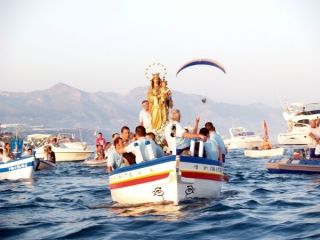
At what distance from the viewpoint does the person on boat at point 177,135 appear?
14.7 meters

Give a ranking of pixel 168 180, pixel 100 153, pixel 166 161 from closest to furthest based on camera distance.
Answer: pixel 166 161 < pixel 168 180 < pixel 100 153

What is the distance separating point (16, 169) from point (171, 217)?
16108mm

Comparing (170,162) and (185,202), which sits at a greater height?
(170,162)

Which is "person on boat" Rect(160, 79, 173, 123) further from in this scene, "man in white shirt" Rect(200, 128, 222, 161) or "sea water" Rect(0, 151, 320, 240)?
"man in white shirt" Rect(200, 128, 222, 161)

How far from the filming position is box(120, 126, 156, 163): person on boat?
1491 cm

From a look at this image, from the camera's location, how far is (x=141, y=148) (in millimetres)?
14992

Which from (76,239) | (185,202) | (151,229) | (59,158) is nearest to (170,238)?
(151,229)

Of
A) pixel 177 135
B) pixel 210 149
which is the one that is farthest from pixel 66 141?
pixel 177 135

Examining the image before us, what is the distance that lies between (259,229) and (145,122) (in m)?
13.8

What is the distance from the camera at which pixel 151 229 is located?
37.6 ft

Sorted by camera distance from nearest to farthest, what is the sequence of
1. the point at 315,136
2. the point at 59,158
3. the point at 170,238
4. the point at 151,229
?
the point at 170,238, the point at 151,229, the point at 315,136, the point at 59,158

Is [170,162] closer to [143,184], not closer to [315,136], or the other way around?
[143,184]

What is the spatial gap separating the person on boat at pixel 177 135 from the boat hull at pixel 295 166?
33.0 ft

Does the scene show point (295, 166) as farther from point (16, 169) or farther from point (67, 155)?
point (67, 155)
